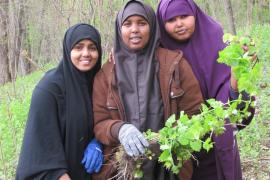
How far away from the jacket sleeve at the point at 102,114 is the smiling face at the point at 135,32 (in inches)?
10.4

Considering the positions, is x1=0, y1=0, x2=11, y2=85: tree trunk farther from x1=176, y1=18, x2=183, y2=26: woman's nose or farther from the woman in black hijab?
x1=176, y1=18, x2=183, y2=26: woman's nose

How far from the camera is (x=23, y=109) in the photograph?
6109mm

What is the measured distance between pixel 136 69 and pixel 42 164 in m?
0.80

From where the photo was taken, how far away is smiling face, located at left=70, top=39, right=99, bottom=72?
2.51m

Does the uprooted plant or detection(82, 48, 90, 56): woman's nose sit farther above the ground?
detection(82, 48, 90, 56): woman's nose

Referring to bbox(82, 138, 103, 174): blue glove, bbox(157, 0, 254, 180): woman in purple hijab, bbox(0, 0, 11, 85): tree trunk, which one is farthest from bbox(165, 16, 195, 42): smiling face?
bbox(0, 0, 11, 85): tree trunk

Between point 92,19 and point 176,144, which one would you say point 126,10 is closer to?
point 176,144

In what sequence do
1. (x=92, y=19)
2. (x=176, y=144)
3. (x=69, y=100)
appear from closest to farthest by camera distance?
(x=176, y=144) < (x=69, y=100) < (x=92, y=19)

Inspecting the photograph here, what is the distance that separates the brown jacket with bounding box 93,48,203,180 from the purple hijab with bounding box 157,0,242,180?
0.41 ft

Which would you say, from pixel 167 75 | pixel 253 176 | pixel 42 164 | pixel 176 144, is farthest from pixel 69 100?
pixel 253 176

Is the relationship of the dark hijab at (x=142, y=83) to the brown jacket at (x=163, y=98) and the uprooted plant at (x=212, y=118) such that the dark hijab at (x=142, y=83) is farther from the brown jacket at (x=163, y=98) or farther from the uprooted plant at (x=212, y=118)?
the uprooted plant at (x=212, y=118)

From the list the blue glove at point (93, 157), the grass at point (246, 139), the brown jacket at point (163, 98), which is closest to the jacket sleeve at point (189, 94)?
the brown jacket at point (163, 98)

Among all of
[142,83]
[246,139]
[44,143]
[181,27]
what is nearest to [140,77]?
[142,83]

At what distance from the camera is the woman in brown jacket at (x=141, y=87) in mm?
2256
